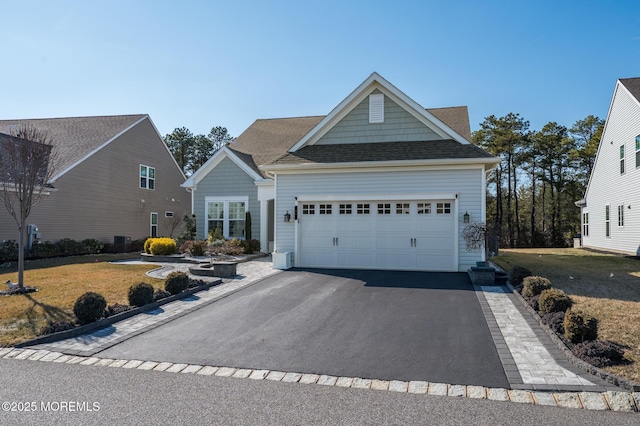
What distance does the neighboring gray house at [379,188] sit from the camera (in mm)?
12781

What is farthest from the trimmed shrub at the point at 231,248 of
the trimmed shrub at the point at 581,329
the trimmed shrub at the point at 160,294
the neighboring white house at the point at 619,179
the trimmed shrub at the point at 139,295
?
the neighboring white house at the point at 619,179

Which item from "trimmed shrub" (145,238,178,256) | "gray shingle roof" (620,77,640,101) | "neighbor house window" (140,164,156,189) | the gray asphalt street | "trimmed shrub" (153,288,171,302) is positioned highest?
"gray shingle roof" (620,77,640,101)

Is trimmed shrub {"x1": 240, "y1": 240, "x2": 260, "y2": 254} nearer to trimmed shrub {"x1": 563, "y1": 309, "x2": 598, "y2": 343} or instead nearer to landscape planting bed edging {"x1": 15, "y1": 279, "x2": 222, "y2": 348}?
landscape planting bed edging {"x1": 15, "y1": 279, "x2": 222, "y2": 348}

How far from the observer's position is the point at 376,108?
14539 millimetres

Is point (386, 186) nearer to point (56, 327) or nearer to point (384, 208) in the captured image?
point (384, 208)

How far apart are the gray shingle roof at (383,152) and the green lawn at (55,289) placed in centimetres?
643

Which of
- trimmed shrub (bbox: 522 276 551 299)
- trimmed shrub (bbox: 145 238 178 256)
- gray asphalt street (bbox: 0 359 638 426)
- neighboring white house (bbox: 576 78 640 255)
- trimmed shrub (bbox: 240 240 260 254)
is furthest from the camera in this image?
neighboring white house (bbox: 576 78 640 255)

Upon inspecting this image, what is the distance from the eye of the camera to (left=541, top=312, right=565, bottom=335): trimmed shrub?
635cm

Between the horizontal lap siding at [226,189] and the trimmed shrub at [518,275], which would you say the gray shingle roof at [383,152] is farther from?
the horizontal lap siding at [226,189]

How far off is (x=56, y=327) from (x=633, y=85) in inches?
968

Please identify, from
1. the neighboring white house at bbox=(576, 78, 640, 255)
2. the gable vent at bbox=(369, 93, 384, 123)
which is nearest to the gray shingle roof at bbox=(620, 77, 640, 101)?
the neighboring white house at bbox=(576, 78, 640, 255)

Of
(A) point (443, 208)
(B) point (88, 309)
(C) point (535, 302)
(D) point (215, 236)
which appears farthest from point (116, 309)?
(D) point (215, 236)

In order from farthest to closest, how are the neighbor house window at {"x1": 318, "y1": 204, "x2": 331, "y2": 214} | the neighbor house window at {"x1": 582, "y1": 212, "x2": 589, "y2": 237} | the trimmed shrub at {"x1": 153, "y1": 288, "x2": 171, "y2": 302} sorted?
the neighbor house window at {"x1": 582, "y1": 212, "x2": 589, "y2": 237} < the neighbor house window at {"x1": 318, "y1": 204, "x2": 331, "y2": 214} < the trimmed shrub at {"x1": 153, "y1": 288, "x2": 171, "y2": 302}

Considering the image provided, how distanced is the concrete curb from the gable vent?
1117 cm
